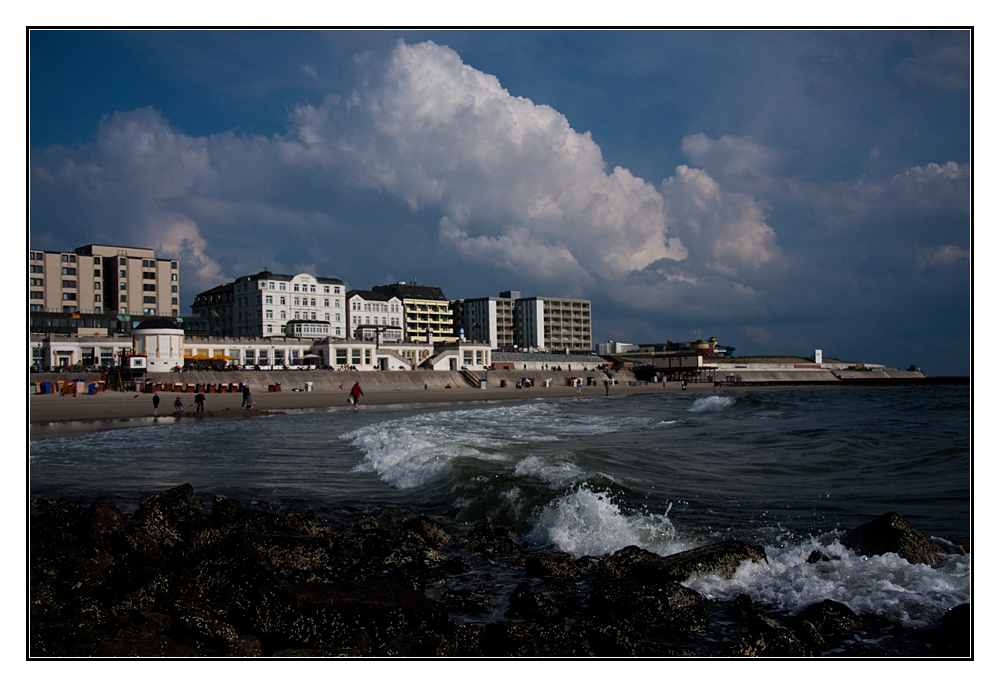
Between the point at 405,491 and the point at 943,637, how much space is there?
31.1 ft

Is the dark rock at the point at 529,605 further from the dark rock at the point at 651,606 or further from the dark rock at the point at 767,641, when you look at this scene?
the dark rock at the point at 767,641

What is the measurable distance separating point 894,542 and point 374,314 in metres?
106

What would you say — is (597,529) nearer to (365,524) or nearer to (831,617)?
(365,524)

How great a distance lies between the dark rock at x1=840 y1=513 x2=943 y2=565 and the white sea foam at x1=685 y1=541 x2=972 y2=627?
0.43 ft

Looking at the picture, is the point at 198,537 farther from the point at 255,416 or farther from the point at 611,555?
the point at 255,416

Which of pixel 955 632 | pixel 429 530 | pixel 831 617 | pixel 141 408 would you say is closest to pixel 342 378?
pixel 141 408

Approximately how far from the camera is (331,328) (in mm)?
95438

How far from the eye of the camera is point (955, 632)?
5.88m

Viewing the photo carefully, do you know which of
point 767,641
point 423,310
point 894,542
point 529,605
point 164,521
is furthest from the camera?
point 423,310

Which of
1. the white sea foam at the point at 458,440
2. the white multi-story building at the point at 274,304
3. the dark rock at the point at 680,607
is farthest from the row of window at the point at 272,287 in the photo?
the dark rock at the point at 680,607

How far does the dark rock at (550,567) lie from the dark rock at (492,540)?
830 mm

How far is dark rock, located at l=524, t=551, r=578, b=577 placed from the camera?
7.92m

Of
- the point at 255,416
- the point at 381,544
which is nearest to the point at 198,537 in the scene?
the point at 381,544

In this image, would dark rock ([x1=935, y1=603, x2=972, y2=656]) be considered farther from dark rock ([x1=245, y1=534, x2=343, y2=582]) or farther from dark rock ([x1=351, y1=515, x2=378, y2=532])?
dark rock ([x1=351, y1=515, x2=378, y2=532])
